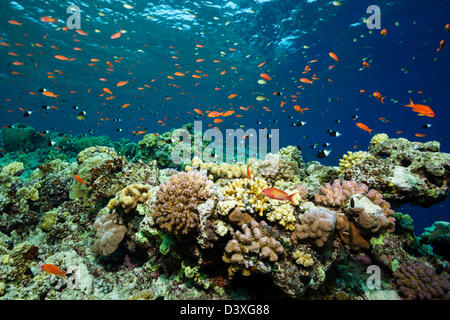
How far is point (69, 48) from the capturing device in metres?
29.5

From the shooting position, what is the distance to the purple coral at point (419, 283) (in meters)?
3.81

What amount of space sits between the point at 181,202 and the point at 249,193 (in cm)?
153

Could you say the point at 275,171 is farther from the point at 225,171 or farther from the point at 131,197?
the point at 131,197

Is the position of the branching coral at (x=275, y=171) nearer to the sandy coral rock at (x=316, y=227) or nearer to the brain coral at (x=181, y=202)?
the sandy coral rock at (x=316, y=227)

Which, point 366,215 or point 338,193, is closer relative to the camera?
point 366,215

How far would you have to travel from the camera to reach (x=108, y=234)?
4711 mm

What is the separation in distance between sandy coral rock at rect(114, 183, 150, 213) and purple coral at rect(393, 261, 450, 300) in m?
6.04

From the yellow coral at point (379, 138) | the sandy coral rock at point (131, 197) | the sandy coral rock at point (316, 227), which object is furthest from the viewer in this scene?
the yellow coral at point (379, 138)

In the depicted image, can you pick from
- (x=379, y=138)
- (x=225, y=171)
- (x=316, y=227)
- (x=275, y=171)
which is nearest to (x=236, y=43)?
(x=379, y=138)

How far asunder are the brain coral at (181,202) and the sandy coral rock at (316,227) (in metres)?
2.01

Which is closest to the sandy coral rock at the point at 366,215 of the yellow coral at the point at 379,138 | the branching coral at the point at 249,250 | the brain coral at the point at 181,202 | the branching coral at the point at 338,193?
the branching coral at the point at 338,193
